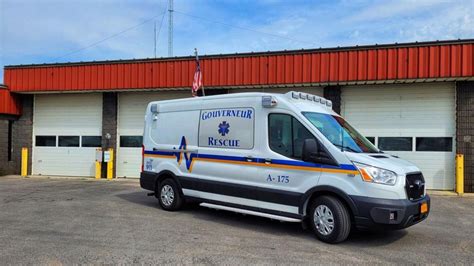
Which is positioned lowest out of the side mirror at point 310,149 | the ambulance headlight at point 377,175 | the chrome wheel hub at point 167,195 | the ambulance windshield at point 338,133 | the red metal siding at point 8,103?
the chrome wheel hub at point 167,195

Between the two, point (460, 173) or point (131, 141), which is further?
point (131, 141)

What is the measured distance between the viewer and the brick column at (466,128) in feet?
40.6

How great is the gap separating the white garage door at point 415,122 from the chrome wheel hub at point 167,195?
24.7 ft

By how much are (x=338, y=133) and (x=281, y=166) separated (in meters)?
1.11

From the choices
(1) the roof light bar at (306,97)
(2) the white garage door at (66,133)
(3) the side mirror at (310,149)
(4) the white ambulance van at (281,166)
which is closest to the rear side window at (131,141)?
(2) the white garage door at (66,133)

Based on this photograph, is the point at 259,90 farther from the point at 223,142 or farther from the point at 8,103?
the point at 8,103

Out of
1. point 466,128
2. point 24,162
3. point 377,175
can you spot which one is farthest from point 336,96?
point 24,162

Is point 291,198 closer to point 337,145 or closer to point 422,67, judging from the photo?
point 337,145

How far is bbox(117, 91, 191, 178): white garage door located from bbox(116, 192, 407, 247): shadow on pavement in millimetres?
6813

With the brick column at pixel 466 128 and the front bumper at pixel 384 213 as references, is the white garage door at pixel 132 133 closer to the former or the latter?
the brick column at pixel 466 128

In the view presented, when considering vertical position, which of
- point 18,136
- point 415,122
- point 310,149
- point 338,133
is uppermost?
point 415,122

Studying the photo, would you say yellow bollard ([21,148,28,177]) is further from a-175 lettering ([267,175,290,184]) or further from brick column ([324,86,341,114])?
a-175 lettering ([267,175,290,184])

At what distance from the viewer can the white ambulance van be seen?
5895 millimetres

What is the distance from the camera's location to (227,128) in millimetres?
7742
